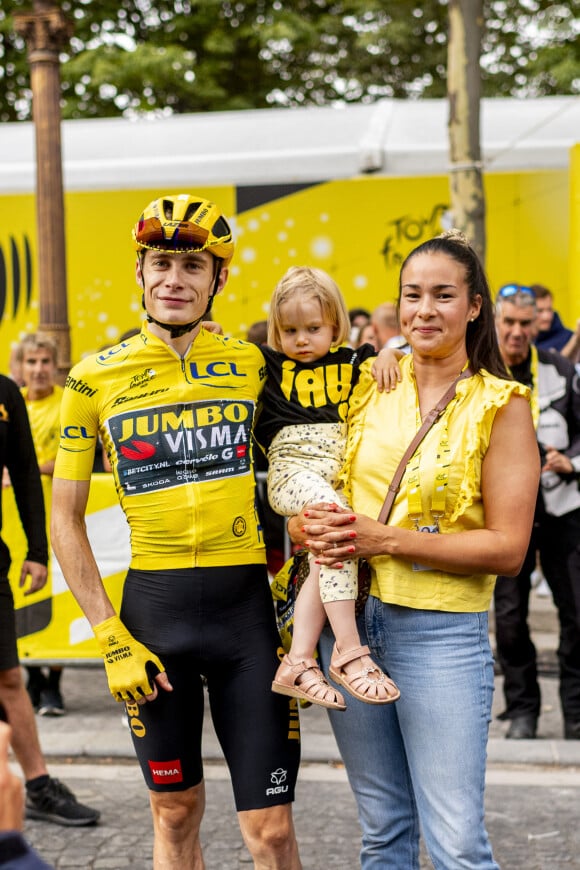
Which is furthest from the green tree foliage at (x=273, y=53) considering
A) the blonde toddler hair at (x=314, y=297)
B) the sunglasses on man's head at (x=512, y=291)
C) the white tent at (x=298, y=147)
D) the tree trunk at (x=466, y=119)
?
the blonde toddler hair at (x=314, y=297)

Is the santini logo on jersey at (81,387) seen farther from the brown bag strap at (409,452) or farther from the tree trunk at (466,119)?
the tree trunk at (466,119)

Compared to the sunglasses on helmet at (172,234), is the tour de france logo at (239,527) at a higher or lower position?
lower

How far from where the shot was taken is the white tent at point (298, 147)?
11016 mm

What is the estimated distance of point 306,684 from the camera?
118 inches

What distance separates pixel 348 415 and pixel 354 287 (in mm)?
8179

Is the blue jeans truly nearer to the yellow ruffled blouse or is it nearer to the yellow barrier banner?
the yellow ruffled blouse

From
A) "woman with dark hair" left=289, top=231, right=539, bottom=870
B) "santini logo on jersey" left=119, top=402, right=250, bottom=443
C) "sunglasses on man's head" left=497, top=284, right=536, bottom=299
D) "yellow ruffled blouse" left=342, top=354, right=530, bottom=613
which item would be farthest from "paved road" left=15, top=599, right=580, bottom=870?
"sunglasses on man's head" left=497, top=284, right=536, bottom=299

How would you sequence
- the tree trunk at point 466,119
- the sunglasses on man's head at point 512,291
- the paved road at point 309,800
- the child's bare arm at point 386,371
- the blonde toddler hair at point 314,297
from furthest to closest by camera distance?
1. the tree trunk at point 466,119
2. the sunglasses on man's head at point 512,291
3. the paved road at point 309,800
4. the blonde toddler hair at point 314,297
5. the child's bare arm at point 386,371

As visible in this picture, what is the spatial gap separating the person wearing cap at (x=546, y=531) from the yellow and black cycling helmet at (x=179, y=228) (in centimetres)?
291

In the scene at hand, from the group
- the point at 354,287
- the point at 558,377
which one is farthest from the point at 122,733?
the point at 354,287

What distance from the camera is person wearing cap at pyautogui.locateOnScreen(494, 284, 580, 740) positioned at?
5.84 metres

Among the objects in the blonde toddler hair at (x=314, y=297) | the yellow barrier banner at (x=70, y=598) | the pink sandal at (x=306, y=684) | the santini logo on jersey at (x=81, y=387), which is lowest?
the yellow barrier banner at (x=70, y=598)

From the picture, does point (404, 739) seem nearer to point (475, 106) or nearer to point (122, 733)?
point (122, 733)

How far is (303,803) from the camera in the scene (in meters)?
5.05
